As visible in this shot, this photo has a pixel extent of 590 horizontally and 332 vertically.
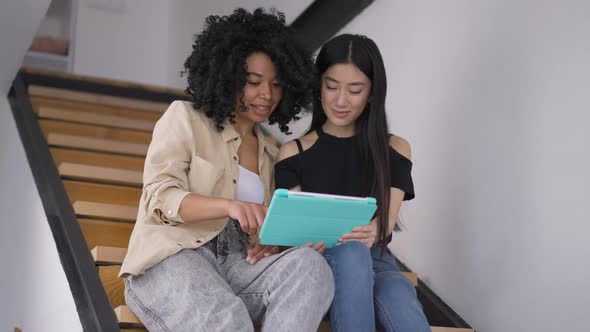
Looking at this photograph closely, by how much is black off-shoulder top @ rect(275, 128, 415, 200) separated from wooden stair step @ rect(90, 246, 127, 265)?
55 cm

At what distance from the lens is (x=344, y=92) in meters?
2.15

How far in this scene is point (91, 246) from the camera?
2.54 metres

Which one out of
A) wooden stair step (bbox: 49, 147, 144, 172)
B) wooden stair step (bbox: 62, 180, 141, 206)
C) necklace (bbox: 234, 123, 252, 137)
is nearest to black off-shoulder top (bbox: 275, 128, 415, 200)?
necklace (bbox: 234, 123, 252, 137)

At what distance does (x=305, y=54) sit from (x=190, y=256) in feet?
2.21

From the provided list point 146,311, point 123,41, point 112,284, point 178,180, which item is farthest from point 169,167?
point 123,41

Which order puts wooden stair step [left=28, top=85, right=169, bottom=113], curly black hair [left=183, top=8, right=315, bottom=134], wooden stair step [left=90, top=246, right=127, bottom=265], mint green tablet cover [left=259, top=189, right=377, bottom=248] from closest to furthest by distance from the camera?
mint green tablet cover [left=259, top=189, right=377, bottom=248]
curly black hair [left=183, top=8, right=315, bottom=134]
wooden stair step [left=90, top=246, right=127, bottom=265]
wooden stair step [left=28, top=85, right=169, bottom=113]

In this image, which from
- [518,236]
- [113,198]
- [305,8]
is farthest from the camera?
[305,8]

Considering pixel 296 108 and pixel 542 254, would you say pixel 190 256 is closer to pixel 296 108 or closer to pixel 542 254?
pixel 296 108

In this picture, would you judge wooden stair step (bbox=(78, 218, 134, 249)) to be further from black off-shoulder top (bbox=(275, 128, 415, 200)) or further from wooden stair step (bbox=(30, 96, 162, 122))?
wooden stair step (bbox=(30, 96, 162, 122))

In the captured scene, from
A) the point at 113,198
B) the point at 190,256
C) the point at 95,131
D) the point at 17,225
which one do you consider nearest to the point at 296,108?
the point at 190,256

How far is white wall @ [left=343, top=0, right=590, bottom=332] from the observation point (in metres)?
2.12

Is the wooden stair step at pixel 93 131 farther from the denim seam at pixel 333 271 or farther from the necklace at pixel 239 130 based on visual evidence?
the denim seam at pixel 333 271

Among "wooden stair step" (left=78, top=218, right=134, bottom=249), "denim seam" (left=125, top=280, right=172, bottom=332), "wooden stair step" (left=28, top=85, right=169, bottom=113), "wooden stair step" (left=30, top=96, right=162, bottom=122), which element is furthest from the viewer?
"wooden stair step" (left=28, top=85, right=169, bottom=113)

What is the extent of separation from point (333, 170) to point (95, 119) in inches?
84.1
